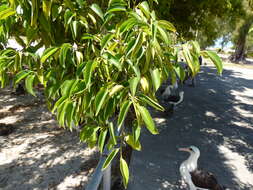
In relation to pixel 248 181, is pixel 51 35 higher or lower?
higher

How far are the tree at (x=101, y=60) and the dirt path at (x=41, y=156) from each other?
3656mm

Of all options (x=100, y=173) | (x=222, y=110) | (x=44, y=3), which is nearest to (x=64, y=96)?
(x=44, y=3)

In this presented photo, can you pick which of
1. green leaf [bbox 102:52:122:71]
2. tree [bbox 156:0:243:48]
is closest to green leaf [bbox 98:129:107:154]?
green leaf [bbox 102:52:122:71]

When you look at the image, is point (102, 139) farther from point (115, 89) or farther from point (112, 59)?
point (112, 59)

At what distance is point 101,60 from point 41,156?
502 centimetres

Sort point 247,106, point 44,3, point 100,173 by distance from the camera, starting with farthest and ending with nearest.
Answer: point 247,106 < point 100,173 < point 44,3

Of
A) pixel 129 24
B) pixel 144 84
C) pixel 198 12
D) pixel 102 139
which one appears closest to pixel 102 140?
pixel 102 139

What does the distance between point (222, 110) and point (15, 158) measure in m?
7.98

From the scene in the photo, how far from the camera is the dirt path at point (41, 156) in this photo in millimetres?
4383

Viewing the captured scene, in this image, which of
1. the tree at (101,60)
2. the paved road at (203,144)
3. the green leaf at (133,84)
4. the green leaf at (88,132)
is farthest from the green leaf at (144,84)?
the paved road at (203,144)

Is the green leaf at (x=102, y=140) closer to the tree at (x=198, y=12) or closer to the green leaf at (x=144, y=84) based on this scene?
the green leaf at (x=144, y=84)

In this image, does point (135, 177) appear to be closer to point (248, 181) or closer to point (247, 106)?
point (248, 181)

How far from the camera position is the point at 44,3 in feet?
3.33

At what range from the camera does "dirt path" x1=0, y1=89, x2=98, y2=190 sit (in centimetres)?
438
